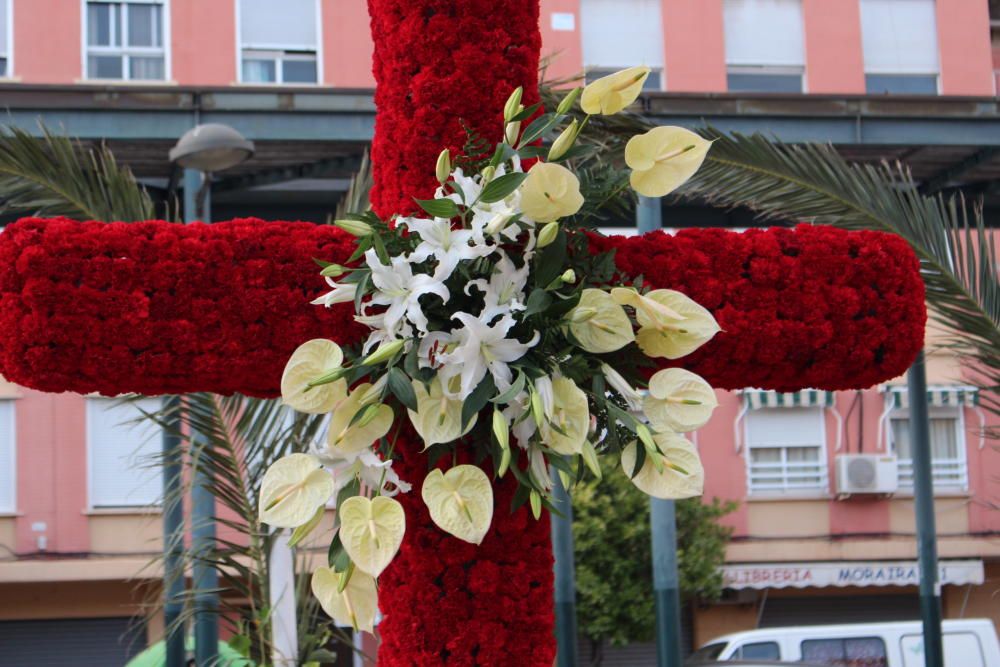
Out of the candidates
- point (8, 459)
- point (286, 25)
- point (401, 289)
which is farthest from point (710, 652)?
point (401, 289)

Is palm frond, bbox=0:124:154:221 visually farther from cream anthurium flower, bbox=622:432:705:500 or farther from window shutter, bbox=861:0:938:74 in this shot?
window shutter, bbox=861:0:938:74

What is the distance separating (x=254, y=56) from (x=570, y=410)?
1817 centimetres

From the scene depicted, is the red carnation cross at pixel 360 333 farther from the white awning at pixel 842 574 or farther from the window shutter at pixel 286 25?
the white awning at pixel 842 574

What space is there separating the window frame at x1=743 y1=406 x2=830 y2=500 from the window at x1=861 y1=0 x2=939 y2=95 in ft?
16.0

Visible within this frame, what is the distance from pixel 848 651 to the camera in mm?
14039

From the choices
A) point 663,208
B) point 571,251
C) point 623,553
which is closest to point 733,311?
point 571,251

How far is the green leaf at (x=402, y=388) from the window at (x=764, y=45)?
62.4 ft

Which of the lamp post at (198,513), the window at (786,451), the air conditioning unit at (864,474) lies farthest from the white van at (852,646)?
the window at (786,451)

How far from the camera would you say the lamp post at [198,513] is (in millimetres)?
5938

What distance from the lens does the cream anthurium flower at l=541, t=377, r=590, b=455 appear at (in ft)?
8.27

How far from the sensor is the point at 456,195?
261cm

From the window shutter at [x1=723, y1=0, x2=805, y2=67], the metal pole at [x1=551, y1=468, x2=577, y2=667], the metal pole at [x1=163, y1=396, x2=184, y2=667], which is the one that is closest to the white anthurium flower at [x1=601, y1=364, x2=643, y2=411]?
the metal pole at [x1=163, y1=396, x2=184, y2=667]

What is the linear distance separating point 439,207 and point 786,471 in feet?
66.4

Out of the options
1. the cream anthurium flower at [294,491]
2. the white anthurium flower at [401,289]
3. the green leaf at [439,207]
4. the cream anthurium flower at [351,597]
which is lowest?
the cream anthurium flower at [351,597]
